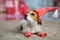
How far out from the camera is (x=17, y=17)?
1.27 meters

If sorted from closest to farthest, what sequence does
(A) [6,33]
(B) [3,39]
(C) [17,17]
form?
(B) [3,39] → (A) [6,33] → (C) [17,17]

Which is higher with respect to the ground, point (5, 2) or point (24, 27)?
point (5, 2)

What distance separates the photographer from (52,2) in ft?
4.50

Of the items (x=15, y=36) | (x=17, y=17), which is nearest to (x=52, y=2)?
(x=17, y=17)

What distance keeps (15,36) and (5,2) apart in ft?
1.92

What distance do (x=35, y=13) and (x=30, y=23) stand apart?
0.06 m

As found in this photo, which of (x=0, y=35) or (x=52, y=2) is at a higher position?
(x=52, y=2)

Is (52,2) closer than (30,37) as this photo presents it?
No

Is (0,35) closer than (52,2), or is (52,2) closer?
(0,35)

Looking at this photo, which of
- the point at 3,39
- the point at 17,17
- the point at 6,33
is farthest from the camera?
the point at 17,17

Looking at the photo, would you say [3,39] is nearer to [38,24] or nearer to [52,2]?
[38,24]

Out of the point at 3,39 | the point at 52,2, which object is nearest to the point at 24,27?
the point at 3,39

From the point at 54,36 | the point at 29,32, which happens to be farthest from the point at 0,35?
the point at 54,36

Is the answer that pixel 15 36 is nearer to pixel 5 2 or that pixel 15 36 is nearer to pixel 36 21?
pixel 36 21
